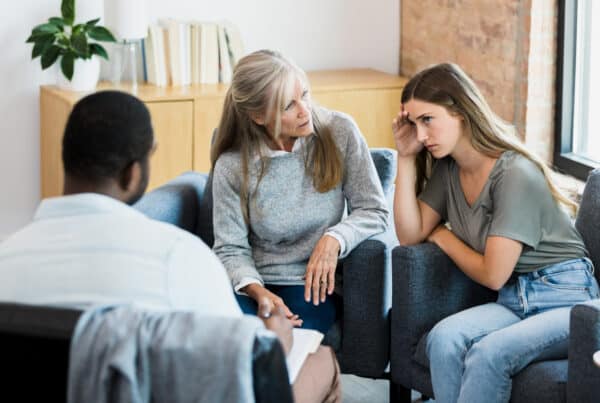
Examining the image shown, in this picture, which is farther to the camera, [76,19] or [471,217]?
[76,19]

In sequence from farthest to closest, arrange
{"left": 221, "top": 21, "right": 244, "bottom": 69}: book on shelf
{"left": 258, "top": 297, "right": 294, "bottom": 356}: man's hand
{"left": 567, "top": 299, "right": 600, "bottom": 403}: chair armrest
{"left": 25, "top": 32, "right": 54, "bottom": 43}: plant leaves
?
1. {"left": 221, "top": 21, "right": 244, "bottom": 69}: book on shelf
2. {"left": 25, "top": 32, "right": 54, "bottom": 43}: plant leaves
3. {"left": 567, "top": 299, "right": 600, "bottom": 403}: chair armrest
4. {"left": 258, "top": 297, "right": 294, "bottom": 356}: man's hand

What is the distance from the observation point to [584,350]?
244 centimetres

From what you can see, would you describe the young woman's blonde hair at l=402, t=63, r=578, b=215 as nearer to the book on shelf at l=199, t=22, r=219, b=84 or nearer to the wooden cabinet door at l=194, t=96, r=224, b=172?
the wooden cabinet door at l=194, t=96, r=224, b=172

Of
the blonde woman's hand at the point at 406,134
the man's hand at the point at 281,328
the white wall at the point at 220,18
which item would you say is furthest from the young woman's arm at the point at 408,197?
the white wall at the point at 220,18

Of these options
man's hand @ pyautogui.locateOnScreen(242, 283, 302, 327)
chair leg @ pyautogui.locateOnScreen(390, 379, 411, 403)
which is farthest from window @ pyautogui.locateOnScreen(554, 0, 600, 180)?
man's hand @ pyautogui.locateOnScreen(242, 283, 302, 327)

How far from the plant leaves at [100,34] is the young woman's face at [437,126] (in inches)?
78.7

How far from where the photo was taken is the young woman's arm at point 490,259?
8.96 feet

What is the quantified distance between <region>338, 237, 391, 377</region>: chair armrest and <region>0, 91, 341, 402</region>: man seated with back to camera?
43.5 inches

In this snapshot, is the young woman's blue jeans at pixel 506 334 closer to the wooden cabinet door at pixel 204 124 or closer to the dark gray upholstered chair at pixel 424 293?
the dark gray upholstered chair at pixel 424 293

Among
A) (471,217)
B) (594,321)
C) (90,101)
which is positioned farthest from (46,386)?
(471,217)

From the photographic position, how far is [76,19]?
4.74m

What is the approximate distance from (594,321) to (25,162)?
123 inches

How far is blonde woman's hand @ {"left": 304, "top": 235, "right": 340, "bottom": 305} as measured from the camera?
295cm

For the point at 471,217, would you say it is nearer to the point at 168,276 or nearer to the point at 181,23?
the point at 168,276
